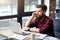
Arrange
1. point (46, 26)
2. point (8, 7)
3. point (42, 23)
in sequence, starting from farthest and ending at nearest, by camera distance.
→ point (8, 7) → point (42, 23) → point (46, 26)

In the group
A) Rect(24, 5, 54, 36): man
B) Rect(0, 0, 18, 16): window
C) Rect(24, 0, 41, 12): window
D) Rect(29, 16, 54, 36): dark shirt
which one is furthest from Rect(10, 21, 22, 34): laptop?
Rect(24, 0, 41, 12): window

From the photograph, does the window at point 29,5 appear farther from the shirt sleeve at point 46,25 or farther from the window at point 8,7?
the shirt sleeve at point 46,25

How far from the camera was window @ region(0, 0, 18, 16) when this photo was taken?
3.61 metres

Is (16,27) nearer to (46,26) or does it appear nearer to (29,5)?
(46,26)

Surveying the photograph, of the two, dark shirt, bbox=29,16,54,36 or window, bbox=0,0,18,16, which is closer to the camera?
dark shirt, bbox=29,16,54,36

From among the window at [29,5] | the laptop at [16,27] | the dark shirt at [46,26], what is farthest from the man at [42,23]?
the window at [29,5]

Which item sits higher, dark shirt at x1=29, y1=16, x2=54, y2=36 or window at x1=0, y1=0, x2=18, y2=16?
window at x1=0, y1=0, x2=18, y2=16

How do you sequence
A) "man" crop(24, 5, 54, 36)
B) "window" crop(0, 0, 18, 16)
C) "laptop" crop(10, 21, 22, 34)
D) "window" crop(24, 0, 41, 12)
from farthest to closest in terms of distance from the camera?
"window" crop(24, 0, 41, 12) < "window" crop(0, 0, 18, 16) < "man" crop(24, 5, 54, 36) < "laptop" crop(10, 21, 22, 34)

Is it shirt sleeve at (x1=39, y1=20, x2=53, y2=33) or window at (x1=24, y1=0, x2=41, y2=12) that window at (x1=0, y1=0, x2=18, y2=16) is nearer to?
window at (x1=24, y1=0, x2=41, y2=12)

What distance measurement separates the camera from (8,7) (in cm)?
371

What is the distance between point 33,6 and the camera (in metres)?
4.07

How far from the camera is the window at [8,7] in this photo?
3.61 metres

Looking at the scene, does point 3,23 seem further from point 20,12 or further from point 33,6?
point 33,6

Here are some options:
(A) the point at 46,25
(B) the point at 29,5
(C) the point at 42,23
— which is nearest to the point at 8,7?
(B) the point at 29,5
